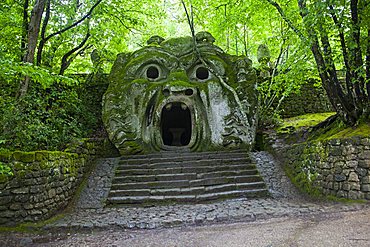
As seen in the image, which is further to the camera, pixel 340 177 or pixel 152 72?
pixel 152 72

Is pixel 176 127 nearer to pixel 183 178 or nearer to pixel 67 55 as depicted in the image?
pixel 67 55

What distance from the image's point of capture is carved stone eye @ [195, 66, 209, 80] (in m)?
9.22

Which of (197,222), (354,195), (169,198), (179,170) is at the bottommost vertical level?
(197,222)

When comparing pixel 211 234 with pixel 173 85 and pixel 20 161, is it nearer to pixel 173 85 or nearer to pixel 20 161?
pixel 20 161

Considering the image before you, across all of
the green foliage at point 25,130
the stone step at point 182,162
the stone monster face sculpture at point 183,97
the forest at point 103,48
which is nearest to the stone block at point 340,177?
the forest at point 103,48

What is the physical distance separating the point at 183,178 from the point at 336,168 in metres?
3.18

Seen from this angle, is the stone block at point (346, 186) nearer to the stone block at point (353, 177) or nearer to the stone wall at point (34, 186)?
the stone block at point (353, 177)

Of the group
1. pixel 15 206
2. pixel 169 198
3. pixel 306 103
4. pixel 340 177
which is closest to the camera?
pixel 15 206

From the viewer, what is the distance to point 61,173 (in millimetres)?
5469

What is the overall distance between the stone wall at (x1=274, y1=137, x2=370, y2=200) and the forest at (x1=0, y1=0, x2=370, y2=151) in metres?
1.00

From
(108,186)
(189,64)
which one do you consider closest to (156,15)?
(189,64)

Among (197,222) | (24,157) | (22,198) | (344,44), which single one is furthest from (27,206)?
(344,44)

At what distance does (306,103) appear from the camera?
12.1 m

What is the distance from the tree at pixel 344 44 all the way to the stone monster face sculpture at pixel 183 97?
2.55 metres
